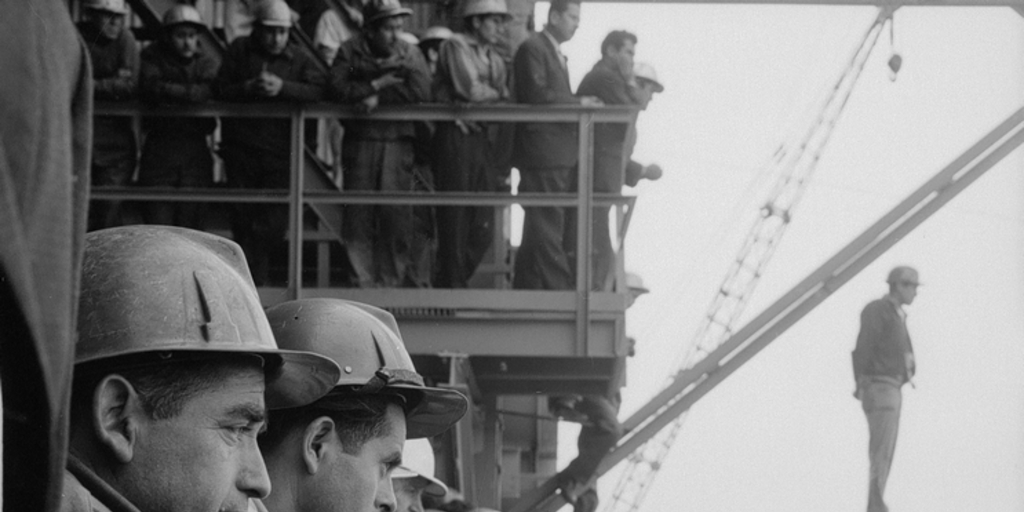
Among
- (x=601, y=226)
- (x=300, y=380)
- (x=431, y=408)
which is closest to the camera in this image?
(x=300, y=380)

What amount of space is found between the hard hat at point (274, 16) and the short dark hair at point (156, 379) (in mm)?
7532

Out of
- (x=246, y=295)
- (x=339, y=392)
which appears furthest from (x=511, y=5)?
(x=246, y=295)

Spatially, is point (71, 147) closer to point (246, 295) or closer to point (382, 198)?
point (246, 295)

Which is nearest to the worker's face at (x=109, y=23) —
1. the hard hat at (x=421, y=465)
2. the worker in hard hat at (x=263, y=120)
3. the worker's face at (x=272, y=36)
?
the worker in hard hat at (x=263, y=120)

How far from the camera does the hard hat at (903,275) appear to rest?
15648mm

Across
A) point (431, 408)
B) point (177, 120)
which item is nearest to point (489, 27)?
point (177, 120)

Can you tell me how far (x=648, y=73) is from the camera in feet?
49.6

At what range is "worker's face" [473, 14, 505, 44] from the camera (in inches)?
484

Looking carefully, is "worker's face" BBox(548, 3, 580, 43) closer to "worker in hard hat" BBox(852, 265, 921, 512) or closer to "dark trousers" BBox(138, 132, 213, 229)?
"dark trousers" BBox(138, 132, 213, 229)

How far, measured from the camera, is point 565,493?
48.5 feet

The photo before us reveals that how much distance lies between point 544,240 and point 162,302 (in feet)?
26.8

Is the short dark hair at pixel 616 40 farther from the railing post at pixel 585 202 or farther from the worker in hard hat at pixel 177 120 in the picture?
the worker in hard hat at pixel 177 120

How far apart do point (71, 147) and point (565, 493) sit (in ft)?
41.3

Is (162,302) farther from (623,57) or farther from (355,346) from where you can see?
(623,57)
